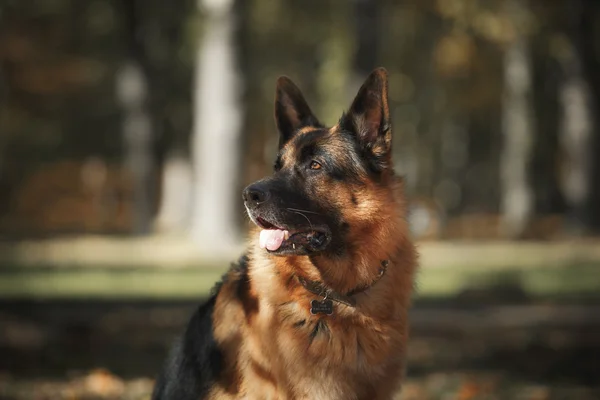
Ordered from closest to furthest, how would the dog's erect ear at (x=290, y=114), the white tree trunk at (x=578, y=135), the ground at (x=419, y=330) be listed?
the dog's erect ear at (x=290, y=114), the ground at (x=419, y=330), the white tree trunk at (x=578, y=135)

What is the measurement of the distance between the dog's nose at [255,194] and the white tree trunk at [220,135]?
15.8 m

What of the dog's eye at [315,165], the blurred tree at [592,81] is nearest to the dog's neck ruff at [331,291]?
the dog's eye at [315,165]

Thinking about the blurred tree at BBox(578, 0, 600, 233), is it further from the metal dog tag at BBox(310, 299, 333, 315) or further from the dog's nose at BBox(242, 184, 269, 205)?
the metal dog tag at BBox(310, 299, 333, 315)

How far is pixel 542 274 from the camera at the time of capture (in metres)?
16.8

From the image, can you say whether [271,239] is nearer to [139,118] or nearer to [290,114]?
[290,114]

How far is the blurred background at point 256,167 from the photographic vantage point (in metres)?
10.2

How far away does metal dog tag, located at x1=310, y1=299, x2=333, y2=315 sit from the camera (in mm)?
4770

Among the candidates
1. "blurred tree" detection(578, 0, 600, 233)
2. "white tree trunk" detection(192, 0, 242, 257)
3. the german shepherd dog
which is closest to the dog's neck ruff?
the german shepherd dog

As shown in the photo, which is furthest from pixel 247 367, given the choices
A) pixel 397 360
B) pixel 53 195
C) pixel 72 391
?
pixel 53 195

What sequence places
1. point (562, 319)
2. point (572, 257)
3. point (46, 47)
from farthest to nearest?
1. point (46, 47)
2. point (572, 257)
3. point (562, 319)

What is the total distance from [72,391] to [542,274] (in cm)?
Result: 1133

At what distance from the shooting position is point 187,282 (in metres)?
15.4

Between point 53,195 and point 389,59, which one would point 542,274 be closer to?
point 389,59

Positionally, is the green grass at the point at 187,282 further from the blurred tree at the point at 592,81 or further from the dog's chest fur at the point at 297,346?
the dog's chest fur at the point at 297,346
